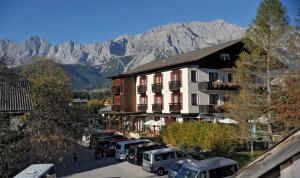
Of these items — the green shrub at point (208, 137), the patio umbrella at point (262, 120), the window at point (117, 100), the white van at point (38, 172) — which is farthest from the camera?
the window at point (117, 100)

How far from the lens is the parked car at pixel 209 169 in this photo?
647 inches

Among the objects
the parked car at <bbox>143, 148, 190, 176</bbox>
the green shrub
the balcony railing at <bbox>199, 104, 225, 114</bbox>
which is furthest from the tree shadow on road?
the balcony railing at <bbox>199, 104, 225, 114</bbox>

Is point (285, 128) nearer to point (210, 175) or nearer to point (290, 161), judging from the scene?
point (210, 175)

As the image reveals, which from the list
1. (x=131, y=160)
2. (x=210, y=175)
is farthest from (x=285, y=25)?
(x=131, y=160)

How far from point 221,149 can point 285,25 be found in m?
10.8

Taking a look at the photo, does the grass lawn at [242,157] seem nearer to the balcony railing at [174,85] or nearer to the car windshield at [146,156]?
the car windshield at [146,156]

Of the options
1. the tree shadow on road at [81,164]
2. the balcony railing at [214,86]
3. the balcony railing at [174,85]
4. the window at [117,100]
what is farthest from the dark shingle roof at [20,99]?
the window at [117,100]

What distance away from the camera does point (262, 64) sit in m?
23.9

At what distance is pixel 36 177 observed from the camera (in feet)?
55.4

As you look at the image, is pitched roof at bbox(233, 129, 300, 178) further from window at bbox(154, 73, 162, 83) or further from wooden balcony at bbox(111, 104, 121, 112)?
wooden balcony at bbox(111, 104, 121, 112)

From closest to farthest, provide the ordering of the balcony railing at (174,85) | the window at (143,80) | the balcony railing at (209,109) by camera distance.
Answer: the balcony railing at (209,109) → the balcony railing at (174,85) → the window at (143,80)

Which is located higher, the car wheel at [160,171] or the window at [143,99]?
the window at [143,99]

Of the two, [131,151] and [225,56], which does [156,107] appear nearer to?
[225,56]

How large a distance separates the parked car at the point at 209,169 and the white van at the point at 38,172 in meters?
7.43
